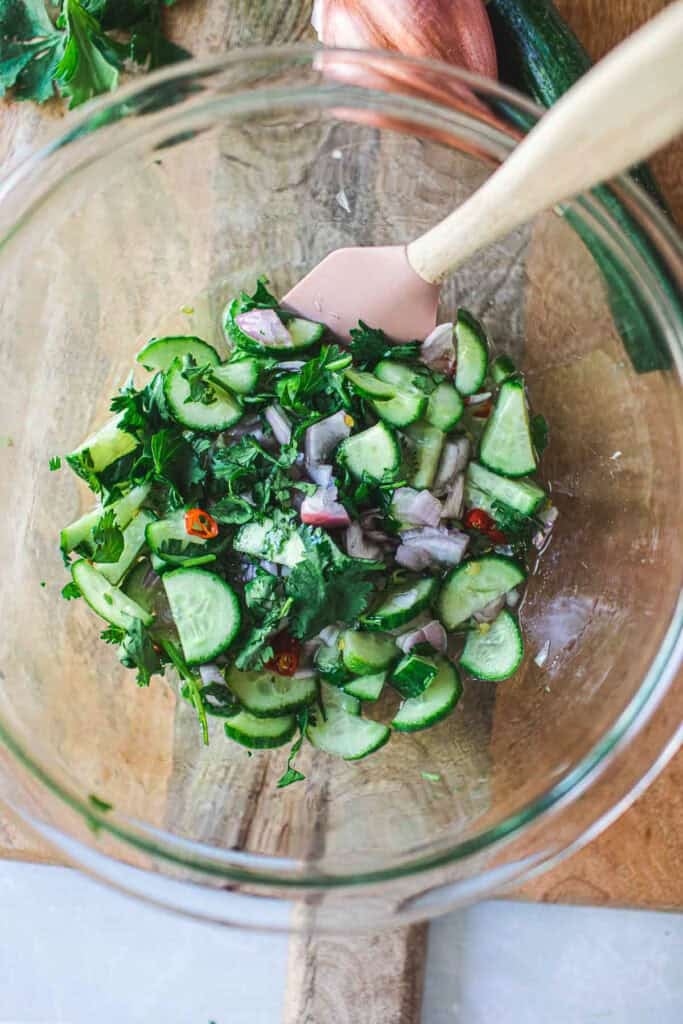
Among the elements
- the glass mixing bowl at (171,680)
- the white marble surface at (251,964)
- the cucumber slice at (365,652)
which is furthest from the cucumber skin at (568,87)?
the white marble surface at (251,964)

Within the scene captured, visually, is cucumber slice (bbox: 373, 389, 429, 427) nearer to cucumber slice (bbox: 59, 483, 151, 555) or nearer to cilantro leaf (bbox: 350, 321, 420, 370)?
cilantro leaf (bbox: 350, 321, 420, 370)

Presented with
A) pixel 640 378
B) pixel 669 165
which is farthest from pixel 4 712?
pixel 669 165

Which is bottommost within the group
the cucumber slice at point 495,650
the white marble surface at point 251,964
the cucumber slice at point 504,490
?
the white marble surface at point 251,964

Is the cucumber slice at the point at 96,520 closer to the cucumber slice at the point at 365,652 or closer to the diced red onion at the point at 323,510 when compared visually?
the diced red onion at the point at 323,510

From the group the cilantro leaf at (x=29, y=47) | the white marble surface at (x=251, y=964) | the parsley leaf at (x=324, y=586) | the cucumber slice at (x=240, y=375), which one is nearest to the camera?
the parsley leaf at (x=324, y=586)

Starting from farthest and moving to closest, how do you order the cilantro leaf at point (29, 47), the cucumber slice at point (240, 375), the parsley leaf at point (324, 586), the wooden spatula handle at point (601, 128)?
the cilantro leaf at point (29, 47), the cucumber slice at point (240, 375), the parsley leaf at point (324, 586), the wooden spatula handle at point (601, 128)

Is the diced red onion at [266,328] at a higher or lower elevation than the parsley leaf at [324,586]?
higher

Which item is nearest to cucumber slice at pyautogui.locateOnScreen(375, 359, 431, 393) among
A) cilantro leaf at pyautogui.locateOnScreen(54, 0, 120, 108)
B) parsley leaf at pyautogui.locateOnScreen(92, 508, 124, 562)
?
parsley leaf at pyautogui.locateOnScreen(92, 508, 124, 562)
